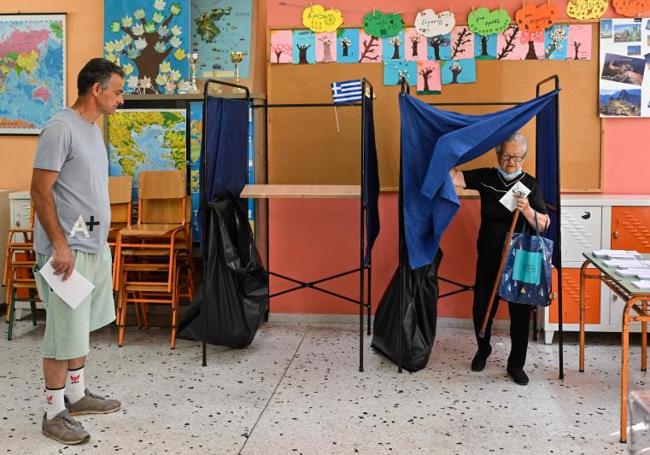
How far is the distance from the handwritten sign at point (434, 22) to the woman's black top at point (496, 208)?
130cm

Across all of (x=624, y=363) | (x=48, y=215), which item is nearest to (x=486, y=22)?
(x=624, y=363)

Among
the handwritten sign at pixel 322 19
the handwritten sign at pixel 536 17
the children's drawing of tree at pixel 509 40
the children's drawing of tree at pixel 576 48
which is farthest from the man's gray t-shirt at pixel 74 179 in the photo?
the children's drawing of tree at pixel 576 48

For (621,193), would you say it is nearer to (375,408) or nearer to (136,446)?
(375,408)

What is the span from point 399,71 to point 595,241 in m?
1.63

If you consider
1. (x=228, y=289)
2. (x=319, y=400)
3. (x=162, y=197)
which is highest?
(x=162, y=197)

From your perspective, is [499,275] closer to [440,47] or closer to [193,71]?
[440,47]

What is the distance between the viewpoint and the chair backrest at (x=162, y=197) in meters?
4.70

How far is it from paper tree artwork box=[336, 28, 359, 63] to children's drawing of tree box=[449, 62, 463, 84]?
0.62 metres

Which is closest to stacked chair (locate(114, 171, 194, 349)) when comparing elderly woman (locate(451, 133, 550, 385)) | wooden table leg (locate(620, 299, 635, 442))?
elderly woman (locate(451, 133, 550, 385))

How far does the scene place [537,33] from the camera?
15.0ft

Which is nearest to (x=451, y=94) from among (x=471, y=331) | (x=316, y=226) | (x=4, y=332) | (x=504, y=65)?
(x=504, y=65)

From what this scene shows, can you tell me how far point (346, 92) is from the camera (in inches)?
172

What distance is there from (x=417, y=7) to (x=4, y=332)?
344cm

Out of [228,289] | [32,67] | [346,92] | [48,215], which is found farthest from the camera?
[32,67]
